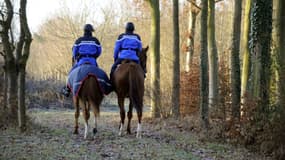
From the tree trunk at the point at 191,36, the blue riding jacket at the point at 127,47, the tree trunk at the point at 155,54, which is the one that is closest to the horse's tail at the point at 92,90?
the blue riding jacket at the point at 127,47

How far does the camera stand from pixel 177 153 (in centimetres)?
967

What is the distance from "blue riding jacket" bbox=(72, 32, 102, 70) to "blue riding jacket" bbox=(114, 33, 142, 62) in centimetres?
56

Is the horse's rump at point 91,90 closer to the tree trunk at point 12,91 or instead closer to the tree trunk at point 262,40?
the tree trunk at point 12,91

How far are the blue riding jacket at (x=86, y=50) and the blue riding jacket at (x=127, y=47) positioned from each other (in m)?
0.56

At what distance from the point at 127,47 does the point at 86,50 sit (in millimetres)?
1079

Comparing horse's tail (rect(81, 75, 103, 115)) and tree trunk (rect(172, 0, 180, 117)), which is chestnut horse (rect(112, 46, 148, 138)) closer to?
horse's tail (rect(81, 75, 103, 115))

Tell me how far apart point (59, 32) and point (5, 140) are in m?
36.4

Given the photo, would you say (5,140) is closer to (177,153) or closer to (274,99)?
(177,153)

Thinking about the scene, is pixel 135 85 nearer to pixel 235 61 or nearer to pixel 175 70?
A: pixel 235 61

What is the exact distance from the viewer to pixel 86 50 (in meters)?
12.9

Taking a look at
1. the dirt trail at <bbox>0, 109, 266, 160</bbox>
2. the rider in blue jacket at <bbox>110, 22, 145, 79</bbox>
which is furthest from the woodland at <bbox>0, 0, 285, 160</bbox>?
the rider in blue jacket at <bbox>110, 22, 145, 79</bbox>

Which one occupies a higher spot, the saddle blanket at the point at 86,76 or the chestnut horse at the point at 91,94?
the saddle blanket at the point at 86,76

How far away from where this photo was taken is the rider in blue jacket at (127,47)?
13.0 meters

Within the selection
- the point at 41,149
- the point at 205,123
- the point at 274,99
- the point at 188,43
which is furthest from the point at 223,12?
the point at 41,149
